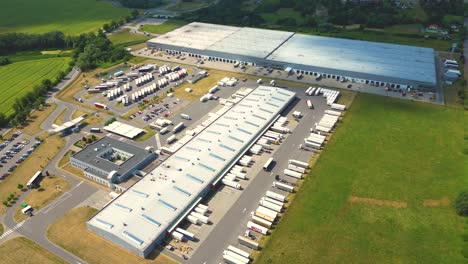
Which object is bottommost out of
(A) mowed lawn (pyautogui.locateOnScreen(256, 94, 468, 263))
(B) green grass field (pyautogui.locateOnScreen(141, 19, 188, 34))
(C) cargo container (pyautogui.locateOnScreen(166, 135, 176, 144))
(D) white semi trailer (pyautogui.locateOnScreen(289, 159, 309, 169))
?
(A) mowed lawn (pyautogui.locateOnScreen(256, 94, 468, 263))

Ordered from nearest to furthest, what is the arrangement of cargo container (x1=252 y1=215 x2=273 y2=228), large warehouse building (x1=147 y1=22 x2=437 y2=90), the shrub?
1. cargo container (x1=252 y1=215 x2=273 y2=228)
2. the shrub
3. large warehouse building (x1=147 y1=22 x2=437 y2=90)

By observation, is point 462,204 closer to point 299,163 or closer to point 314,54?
point 299,163

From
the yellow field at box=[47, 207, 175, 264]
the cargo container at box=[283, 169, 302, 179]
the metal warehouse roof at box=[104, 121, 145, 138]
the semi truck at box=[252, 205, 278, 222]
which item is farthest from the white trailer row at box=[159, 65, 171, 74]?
the semi truck at box=[252, 205, 278, 222]

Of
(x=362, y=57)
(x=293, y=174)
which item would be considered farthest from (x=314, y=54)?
(x=293, y=174)

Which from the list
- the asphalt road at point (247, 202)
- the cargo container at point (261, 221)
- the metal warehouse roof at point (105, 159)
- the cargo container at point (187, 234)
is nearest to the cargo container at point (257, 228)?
the cargo container at point (261, 221)

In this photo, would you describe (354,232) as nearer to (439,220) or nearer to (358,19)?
(439,220)

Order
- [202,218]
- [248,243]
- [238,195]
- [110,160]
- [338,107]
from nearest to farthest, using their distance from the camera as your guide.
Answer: [248,243], [202,218], [238,195], [110,160], [338,107]

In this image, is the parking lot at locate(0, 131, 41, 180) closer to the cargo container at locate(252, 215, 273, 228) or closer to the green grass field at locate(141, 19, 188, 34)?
the cargo container at locate(252, 215, 273, 228)
